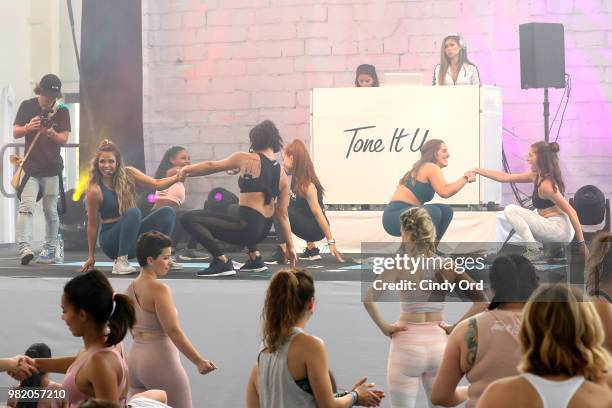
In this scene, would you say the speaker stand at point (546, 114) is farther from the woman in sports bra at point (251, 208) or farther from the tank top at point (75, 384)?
the tank top at point (75, 384)

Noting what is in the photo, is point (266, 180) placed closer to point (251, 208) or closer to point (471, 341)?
point (251, 208)

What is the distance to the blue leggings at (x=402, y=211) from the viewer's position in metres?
4.05

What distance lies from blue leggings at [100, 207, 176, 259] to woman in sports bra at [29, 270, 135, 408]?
1744mm

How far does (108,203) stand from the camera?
14.4ft

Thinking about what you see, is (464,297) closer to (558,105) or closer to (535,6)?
(558,105)

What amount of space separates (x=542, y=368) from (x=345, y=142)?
2357mm

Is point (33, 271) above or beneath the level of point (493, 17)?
beneath

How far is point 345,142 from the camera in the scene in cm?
411

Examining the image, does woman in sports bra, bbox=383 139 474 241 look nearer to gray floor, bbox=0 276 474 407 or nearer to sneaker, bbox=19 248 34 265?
gray floor, bbox=0 276 474 407

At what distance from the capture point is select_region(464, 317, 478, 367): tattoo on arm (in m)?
2.49

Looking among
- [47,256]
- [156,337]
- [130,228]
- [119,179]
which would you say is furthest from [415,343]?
[47,256]

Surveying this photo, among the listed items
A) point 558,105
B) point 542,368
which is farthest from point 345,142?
point 542,368

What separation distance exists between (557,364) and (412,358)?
4.76 ft

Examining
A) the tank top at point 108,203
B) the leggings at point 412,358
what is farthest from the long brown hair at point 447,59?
the tank top at point 108,203
